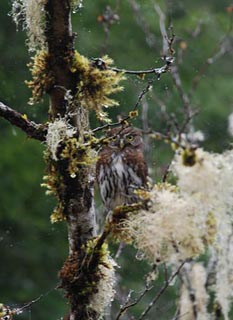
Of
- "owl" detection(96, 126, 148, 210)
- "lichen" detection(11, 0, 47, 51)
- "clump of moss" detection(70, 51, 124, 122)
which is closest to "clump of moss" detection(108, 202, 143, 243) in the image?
"clump of moss" detection(70, 51, 124, 122)

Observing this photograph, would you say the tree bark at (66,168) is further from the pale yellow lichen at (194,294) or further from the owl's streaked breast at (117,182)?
the pale yellow lichen at (194,294)

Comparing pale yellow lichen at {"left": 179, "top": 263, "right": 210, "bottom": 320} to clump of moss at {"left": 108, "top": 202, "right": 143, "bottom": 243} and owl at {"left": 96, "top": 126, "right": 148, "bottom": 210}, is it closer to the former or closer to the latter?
owl at {"left": 96, "top": 126, "right": 148, "bottom": 210}

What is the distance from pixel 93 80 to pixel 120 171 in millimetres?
1371

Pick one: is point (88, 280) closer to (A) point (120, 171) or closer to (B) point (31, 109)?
(A) point (120, 171)

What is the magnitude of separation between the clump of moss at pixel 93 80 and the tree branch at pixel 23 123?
166 millimetres

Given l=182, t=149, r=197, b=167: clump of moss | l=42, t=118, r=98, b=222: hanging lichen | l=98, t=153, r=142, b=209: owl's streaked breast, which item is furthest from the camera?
l=98, t=153, r=142, b=209: owl's streaked breast

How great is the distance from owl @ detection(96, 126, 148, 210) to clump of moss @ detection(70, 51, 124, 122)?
3.95 feet

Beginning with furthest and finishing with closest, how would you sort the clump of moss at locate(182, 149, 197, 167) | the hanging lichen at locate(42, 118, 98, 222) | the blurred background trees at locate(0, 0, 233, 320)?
the blurred background trees at locate(0, 0, 233, 320) < the hanging lichen at locate(42, 118, 98, 222) < the clump of moss at locate(182, 149, 197, 167)

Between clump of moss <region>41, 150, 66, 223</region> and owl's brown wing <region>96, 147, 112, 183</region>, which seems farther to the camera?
owl's brown wing <region>96, 147, 112, 183</region>

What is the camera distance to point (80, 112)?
10.0 feet

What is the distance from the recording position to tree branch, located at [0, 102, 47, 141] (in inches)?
120

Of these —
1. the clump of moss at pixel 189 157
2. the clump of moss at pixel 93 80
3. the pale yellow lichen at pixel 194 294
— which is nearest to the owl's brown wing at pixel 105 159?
the pale yellow lichen at pixel 194 294

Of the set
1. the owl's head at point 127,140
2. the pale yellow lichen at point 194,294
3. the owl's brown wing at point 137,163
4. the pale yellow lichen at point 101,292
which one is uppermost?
the owl's head at point 127,140

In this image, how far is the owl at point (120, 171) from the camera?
434 centimetres
